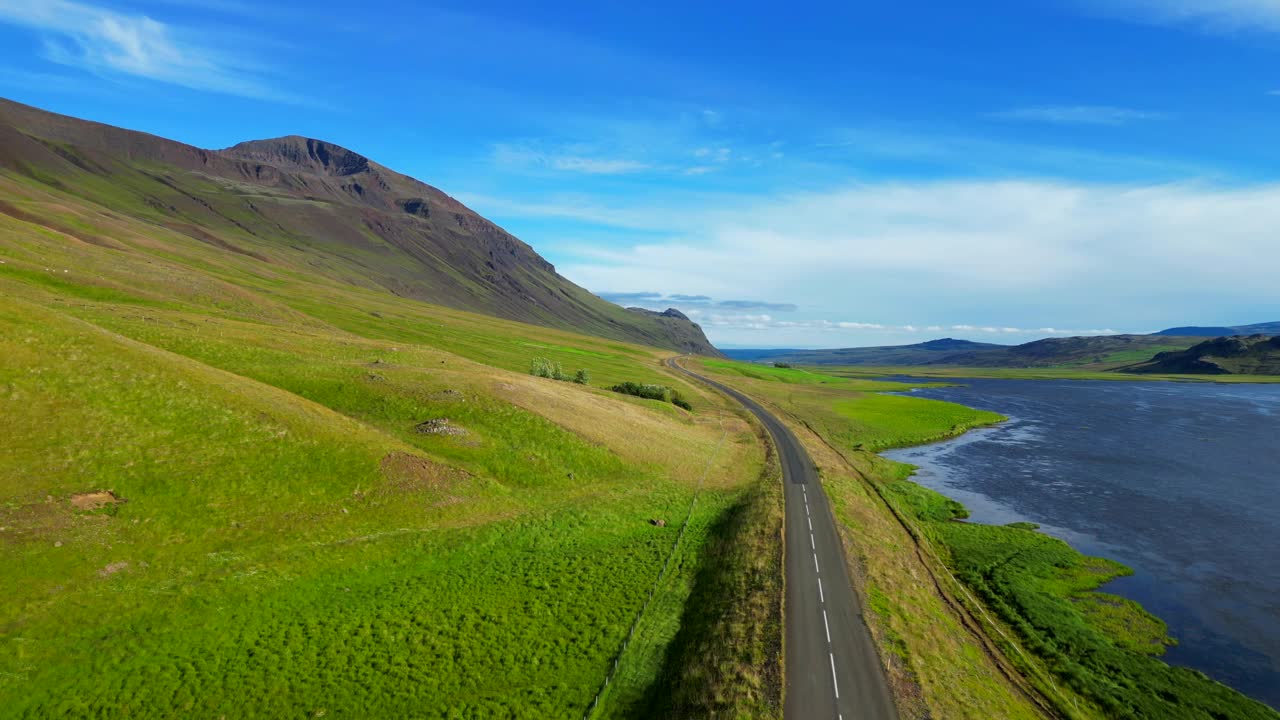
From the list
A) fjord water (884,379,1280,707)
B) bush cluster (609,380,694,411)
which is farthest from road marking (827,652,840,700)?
bush cluster (609,380,694,411)

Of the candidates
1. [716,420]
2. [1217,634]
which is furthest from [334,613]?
[716,420]

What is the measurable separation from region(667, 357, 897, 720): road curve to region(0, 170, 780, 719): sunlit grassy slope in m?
1.96

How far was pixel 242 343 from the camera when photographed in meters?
65.0

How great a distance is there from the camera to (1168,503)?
63219 millimetres

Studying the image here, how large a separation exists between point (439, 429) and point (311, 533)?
17946 mm

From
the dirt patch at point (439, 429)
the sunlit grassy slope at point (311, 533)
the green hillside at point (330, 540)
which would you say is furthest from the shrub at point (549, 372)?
the dirt patch at point (439, 429)

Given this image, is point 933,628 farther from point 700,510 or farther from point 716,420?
point 716,420

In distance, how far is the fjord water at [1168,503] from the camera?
36.7 meters

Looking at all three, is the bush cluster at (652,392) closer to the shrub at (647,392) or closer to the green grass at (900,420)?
the shrub at (647,392)

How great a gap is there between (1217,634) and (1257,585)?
1249 centimetres

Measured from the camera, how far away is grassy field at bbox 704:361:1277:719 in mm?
27938

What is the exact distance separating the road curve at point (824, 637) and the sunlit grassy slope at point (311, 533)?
6.42 ft

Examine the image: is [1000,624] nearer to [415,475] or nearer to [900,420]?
[415,475]

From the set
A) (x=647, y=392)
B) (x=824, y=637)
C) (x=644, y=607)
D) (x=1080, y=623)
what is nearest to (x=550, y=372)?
(x=647, y=392)
